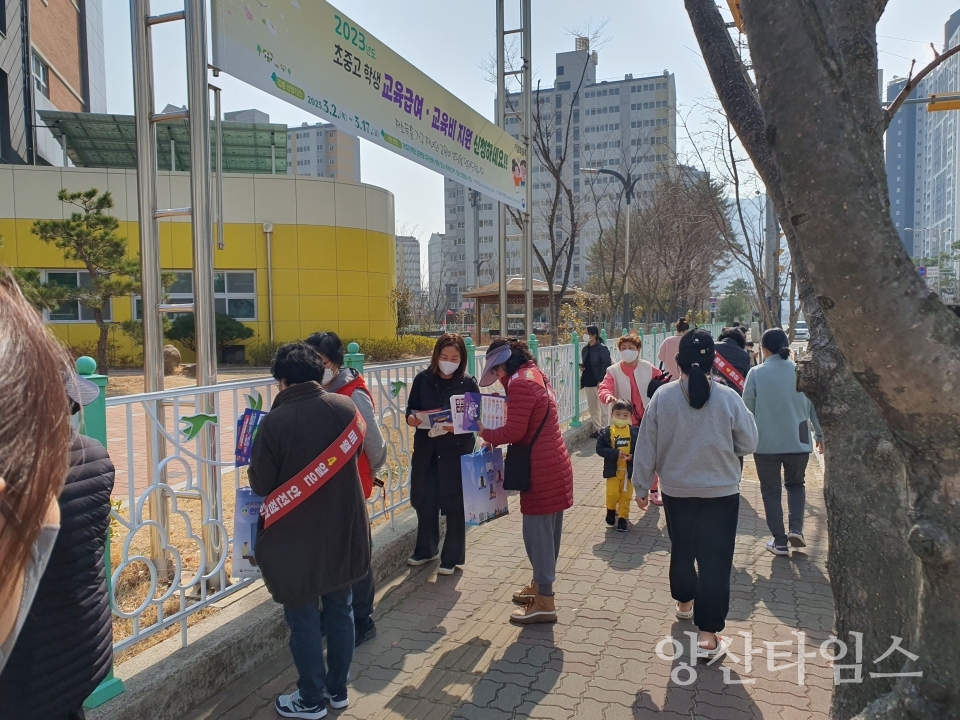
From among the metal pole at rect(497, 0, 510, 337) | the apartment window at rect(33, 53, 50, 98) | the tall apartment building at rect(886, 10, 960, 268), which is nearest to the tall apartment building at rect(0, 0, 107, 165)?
the apartment window at rect(33, 53, 50, 98)

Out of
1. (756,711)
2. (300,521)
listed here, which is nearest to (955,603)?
(756,711)

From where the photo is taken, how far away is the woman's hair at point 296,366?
293cm

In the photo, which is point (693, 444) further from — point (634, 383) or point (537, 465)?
point (634, 383)

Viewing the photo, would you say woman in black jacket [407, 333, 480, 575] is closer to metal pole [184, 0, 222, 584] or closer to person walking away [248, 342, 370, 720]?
metal pole [184, 0, 222, 584]

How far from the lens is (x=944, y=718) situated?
1652 mm

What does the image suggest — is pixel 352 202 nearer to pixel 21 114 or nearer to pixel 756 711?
pixel 21 114

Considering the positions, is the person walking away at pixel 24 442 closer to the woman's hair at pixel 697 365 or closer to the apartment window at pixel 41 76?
the woman's hair at pixel 697 365

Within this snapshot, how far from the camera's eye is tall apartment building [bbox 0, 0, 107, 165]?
1972 centimetres

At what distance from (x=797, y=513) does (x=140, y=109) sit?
5.19m

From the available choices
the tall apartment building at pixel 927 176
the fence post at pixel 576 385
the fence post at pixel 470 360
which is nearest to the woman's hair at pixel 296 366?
the fence post at pixel 470 360

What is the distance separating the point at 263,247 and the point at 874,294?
22.4 metres

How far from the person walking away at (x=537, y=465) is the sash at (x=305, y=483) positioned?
124cm

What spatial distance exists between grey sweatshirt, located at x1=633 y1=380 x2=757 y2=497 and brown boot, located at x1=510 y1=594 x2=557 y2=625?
88cm

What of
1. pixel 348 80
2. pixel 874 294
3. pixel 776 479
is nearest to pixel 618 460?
pixel 776 479
